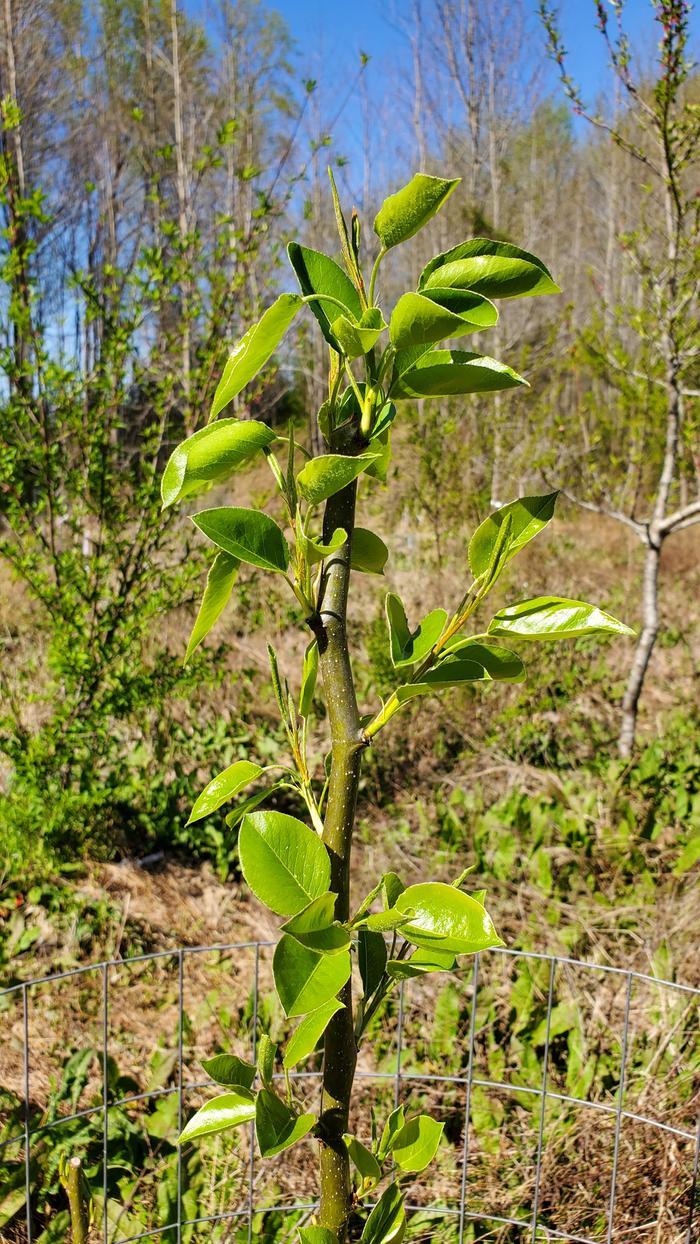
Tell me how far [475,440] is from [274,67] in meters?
6.92

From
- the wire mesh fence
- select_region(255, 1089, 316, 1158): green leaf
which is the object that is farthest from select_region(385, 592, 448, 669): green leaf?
the wire mesh fence

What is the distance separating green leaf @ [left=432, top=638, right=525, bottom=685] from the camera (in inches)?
26.5

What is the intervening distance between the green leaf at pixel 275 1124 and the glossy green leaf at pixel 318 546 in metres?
0.39

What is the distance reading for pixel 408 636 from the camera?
716mm

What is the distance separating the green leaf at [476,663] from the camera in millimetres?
674

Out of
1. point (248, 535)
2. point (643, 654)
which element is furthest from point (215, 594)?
point (643, 654)

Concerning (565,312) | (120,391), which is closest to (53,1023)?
(120,391)

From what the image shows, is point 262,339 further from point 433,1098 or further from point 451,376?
point 433,1098

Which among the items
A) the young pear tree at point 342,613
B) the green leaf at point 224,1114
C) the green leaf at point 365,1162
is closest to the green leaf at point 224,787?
the young pear tree at point 342,613

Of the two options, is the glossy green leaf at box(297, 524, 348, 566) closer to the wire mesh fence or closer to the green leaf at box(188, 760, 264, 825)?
the green leaf at box(188, 760, 264, 825)

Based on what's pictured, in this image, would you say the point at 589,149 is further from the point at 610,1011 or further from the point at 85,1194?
the point at 85,1194

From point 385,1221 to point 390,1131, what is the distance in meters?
0.07

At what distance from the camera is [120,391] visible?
11.0 feet

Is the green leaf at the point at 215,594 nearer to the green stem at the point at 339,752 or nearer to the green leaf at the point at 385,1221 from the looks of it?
the green stem at the point at 339,752
